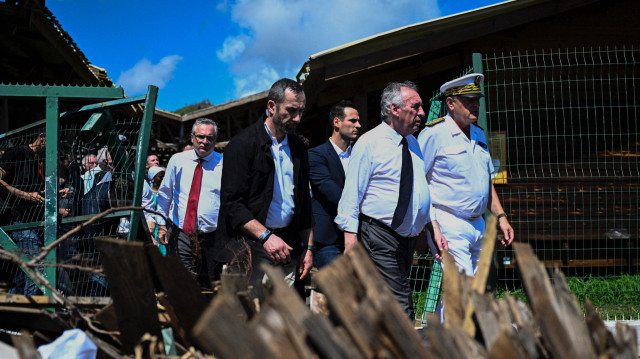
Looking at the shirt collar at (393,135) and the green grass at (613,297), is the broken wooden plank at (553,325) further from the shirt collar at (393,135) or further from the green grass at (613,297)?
the green grass at (613,297)

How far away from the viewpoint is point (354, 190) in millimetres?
4887

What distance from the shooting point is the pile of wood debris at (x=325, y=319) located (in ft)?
6.41

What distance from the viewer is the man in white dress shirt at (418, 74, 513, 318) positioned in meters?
5.14

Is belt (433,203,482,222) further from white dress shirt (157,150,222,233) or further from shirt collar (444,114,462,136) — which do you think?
white dress shirt (157,150,222,233)

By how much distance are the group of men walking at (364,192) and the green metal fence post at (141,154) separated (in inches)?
26.7

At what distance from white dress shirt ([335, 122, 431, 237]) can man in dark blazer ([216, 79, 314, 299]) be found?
33cm

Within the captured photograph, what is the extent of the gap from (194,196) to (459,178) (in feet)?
8.85

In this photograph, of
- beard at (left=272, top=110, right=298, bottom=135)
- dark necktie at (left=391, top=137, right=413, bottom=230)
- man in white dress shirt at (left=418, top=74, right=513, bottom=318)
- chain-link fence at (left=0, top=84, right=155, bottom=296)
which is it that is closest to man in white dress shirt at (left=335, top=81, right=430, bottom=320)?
dark necktie at (left=391, top=137, right=413, bottom=230)

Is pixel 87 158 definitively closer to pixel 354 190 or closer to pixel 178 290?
pixel 354 190

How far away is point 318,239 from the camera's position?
5.65 metres

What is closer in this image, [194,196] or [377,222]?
[377,222]

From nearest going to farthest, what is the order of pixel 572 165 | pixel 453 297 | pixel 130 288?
1. pixel 453 297
2. pixel 130 288
3. pixel 572 165

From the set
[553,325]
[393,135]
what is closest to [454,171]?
[393,135]

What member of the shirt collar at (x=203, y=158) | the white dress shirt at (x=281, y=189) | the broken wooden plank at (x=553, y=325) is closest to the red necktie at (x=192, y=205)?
the shirt collar at (x=203, y=158)
